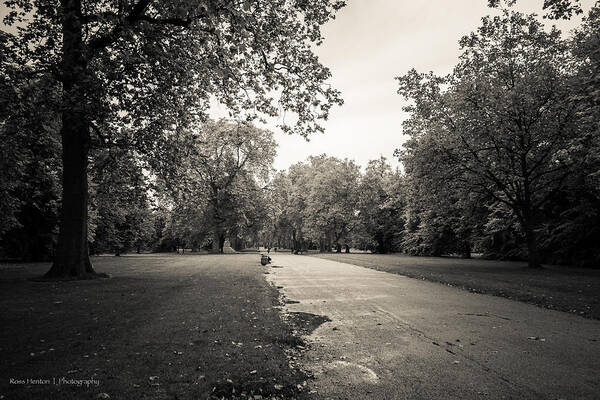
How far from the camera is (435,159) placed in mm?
21062

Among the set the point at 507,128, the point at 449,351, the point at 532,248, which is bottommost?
the point at 449,351

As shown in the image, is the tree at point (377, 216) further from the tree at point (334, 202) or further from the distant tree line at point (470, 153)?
the distant tree line at point (470, 153)

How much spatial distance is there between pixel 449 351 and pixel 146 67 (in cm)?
1346

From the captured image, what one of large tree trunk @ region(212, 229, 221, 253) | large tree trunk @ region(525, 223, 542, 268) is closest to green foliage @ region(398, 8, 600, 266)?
large tree trunk @ region(525, 223, 542, 268)

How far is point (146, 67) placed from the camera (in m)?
12.7

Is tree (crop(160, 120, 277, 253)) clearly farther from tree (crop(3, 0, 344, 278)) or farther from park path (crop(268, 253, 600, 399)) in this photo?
park path (crop(268, 253, 600, 399))

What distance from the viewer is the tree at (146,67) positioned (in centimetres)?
1020

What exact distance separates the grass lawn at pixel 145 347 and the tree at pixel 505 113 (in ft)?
55.3

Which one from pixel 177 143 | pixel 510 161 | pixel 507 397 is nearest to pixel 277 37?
pixel 177 143

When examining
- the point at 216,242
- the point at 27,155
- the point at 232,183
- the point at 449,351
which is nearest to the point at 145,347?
the point at 449,351

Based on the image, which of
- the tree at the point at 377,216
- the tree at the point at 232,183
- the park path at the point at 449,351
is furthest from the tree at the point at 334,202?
the park path at the point at 449,351

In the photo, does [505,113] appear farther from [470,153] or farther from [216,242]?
[216,242]

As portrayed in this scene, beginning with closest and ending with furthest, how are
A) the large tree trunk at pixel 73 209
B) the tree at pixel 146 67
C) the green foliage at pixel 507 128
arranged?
the tree at pixel 146 67, the large tree trunk at pixel 73 209, the green foliage at pixel 507 128

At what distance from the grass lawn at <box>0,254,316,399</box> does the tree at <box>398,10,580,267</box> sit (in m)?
16.9
